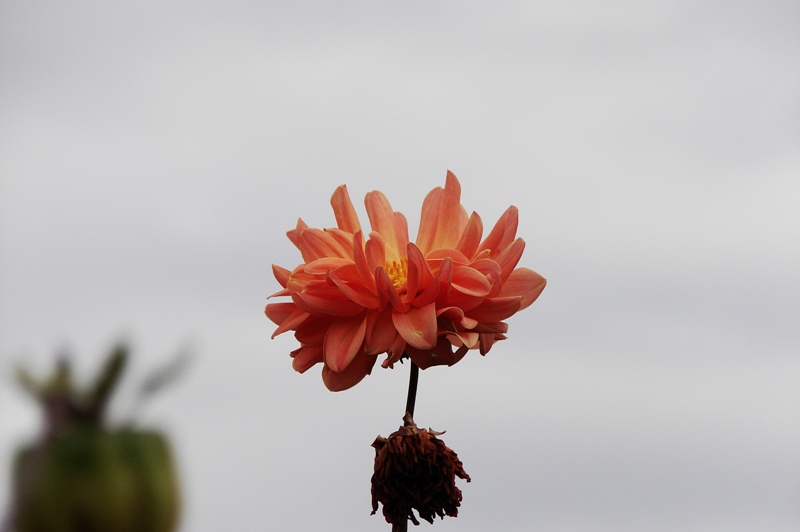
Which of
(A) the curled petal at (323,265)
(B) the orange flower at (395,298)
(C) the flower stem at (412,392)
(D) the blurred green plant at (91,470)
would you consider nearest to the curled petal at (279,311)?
(B) the orange flower at (395,298)

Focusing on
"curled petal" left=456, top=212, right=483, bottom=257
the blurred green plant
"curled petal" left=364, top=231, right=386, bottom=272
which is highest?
"curled petal" left=456, top=212, right=483, bottom=257

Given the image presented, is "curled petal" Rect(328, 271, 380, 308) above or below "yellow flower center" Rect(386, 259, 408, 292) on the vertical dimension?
below

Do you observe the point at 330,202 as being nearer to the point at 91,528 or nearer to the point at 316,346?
the point at 316,346

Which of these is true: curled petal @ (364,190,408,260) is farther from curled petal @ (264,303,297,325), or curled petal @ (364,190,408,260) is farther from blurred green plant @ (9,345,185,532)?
blurred green plant @ (9,345,185,532)

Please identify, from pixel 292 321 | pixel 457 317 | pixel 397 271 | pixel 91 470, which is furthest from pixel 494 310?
pixel 91 470

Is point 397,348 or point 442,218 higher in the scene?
point 442,218

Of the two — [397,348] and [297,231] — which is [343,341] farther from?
[297,231]

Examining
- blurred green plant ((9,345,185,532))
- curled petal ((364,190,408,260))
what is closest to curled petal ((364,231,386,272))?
curled petal ((364,190,408,260))
